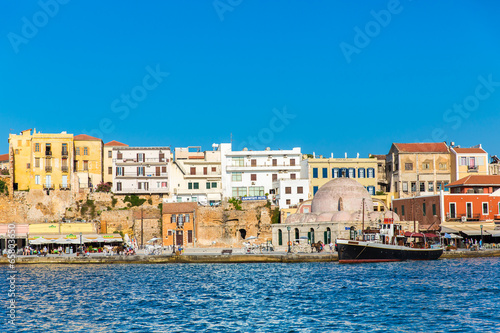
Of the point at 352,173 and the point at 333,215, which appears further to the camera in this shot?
the point at 352,173

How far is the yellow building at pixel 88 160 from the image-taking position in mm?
78812

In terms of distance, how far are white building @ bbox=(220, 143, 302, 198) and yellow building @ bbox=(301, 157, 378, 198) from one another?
8.45 ft

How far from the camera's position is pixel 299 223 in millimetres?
67875

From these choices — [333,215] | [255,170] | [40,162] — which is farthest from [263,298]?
[40,162]

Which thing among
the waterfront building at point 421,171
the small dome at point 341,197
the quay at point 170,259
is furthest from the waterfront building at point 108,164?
the waterfront building at point 421,171

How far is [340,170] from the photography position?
263 feet

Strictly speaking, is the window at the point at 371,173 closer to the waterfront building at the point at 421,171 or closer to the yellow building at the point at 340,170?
the yellow building at the point at 340,170

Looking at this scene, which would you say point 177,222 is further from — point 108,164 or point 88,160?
point 108,164

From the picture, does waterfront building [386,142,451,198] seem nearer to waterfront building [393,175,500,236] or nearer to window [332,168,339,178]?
window [332,168,339,178]

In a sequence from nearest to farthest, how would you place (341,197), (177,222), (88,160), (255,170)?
(341,197) < (177,222) < (88,160) < (255,170)

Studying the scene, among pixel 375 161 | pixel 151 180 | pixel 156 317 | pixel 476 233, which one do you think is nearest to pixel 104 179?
pixel 151 180

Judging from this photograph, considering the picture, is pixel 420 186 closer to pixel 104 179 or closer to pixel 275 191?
pixel 275 191

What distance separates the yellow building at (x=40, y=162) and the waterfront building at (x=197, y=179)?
1259 centimetres

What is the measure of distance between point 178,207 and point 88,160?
14464 millimetres
